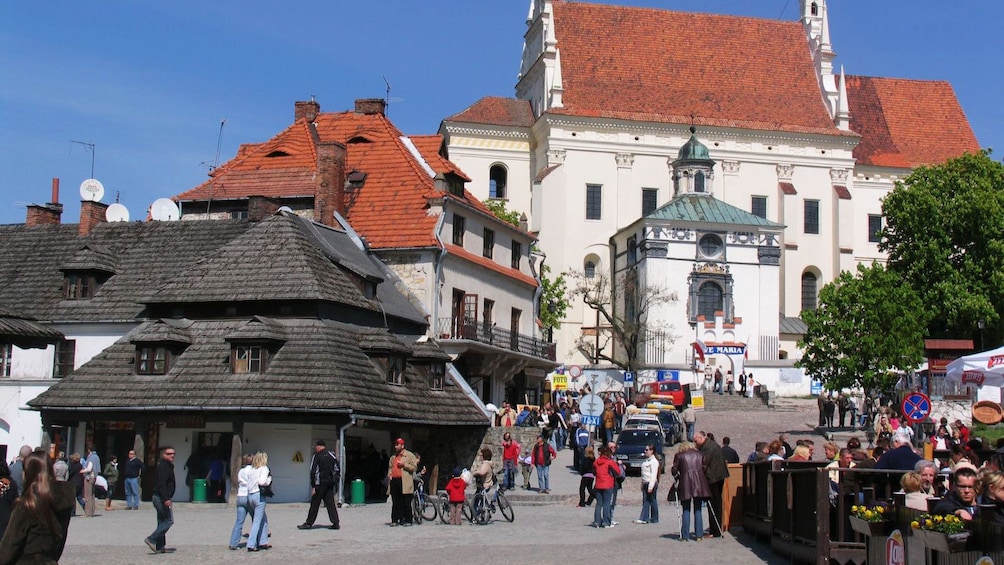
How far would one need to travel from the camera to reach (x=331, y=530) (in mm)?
22578

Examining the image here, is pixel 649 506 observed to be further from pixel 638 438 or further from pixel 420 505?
pixel 638 438

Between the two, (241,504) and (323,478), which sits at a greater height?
(323,478)

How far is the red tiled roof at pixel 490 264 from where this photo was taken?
139ft

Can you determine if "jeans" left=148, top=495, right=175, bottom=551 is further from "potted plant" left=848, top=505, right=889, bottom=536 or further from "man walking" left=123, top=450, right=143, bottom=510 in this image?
"man walking" left=123, top=450, right=143, bottom=510

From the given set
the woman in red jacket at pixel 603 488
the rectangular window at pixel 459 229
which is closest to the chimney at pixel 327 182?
the rectangular window at pixel 459 229

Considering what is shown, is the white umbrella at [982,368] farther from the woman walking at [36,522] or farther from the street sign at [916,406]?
the woman walking at [36,522]

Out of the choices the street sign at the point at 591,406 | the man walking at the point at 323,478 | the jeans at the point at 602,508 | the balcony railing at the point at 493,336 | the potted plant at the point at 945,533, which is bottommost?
the jeans at the point at 602,508

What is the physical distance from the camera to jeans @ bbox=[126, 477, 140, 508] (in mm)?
28956

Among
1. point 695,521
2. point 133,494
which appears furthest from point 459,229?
point 695,521

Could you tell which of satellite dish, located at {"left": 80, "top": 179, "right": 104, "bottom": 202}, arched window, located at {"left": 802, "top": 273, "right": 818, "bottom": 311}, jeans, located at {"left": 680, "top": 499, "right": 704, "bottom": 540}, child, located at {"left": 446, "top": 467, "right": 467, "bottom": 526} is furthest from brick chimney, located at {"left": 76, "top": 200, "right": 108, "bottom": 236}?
arched window, located at {"left": 802, "top": 273, "right": 818, "bottom": 311}

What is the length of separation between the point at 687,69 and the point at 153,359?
56.7 meters

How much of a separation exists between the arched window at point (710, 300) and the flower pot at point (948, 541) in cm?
5739

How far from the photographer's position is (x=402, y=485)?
23344mm

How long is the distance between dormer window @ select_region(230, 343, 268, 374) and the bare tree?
3569 centimetres
